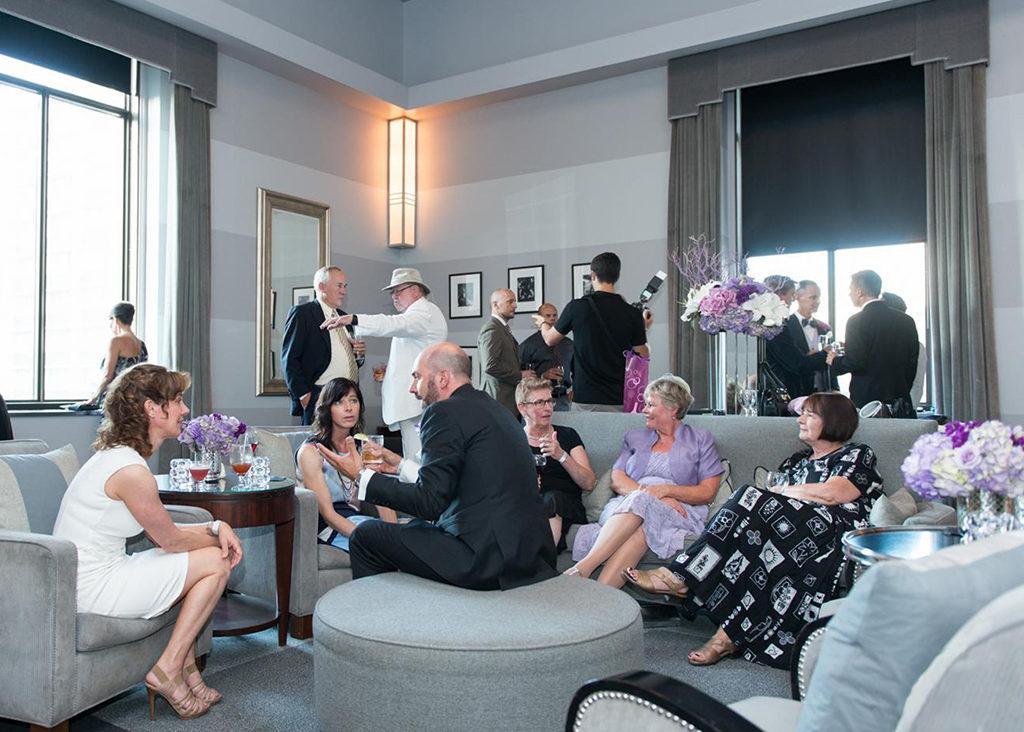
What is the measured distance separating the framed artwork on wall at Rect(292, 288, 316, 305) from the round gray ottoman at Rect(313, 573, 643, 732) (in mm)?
5565

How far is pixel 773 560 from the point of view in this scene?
337 cm

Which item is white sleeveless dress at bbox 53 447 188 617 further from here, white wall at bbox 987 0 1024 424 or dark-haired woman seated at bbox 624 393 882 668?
white wall at bbox 987 0 1024 424

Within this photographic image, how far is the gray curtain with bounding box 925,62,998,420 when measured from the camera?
5.99 m

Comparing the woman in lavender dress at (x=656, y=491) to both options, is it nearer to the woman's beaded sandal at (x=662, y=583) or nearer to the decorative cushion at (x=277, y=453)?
the woman's beaded sandal at (x=662, y=583)

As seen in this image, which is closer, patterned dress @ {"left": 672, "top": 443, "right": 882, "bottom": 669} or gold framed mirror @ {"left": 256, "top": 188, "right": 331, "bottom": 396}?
patterned dress @ {"left": 672, "top": 443, "right": 882, "bottom": 669}

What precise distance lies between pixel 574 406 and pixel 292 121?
422 centimetres

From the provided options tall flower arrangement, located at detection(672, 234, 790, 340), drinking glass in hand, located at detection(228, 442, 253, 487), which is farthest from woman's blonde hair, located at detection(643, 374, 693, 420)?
drinking glass in hand, located at detection(228, 442, 253, 487)

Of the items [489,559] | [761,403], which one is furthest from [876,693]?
[761,403]

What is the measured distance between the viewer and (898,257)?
22.5 feet

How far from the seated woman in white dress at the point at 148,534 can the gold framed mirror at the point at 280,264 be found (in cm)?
464

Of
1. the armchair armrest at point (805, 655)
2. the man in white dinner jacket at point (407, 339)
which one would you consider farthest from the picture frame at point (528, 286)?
the armchair armrest at point (805, 655)

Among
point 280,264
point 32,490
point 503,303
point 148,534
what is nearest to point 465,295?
point 280,264

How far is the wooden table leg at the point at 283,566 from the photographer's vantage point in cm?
353

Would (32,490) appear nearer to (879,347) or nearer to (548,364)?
(548,364)
